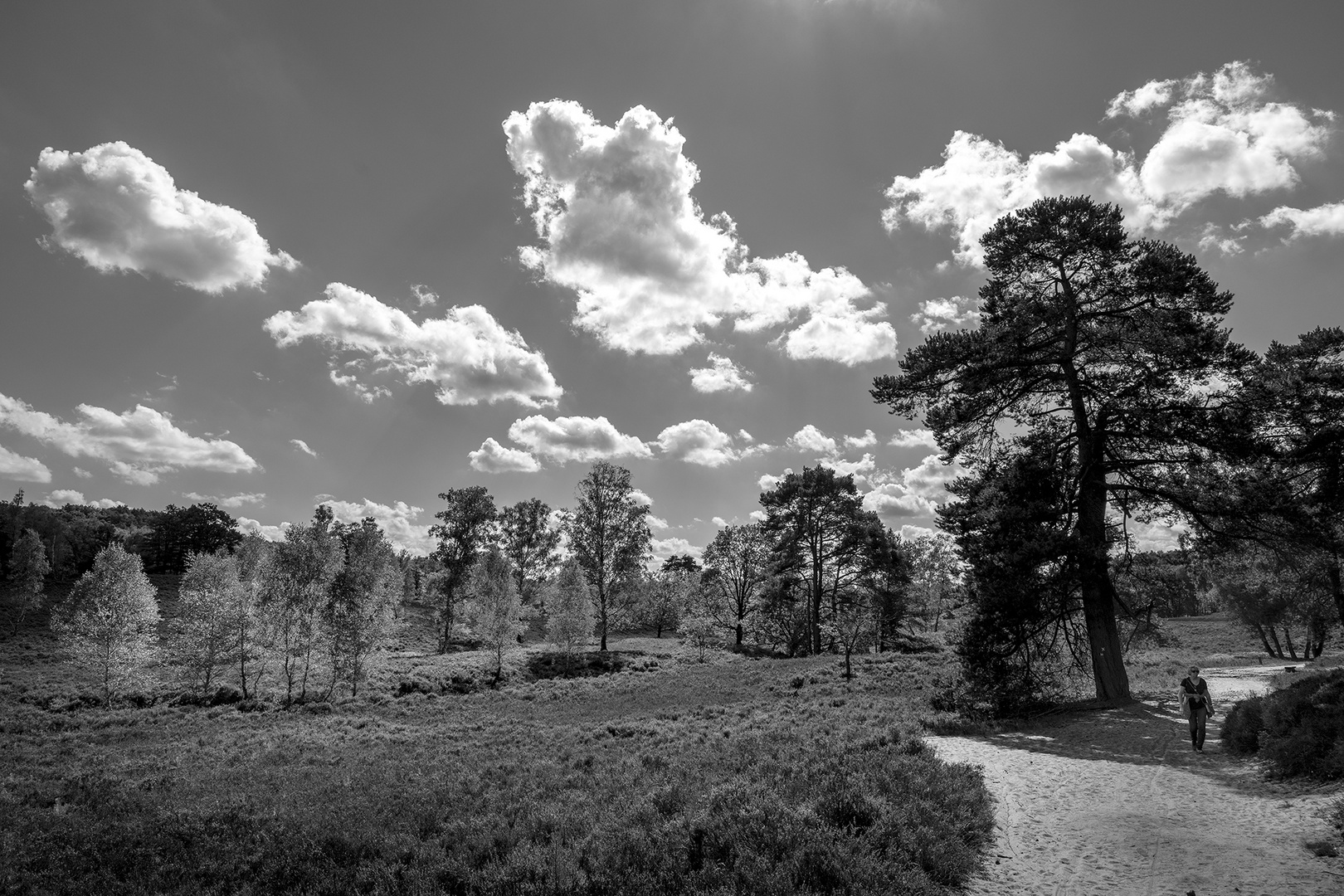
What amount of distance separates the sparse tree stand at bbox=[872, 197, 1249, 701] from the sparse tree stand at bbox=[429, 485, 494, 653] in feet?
147

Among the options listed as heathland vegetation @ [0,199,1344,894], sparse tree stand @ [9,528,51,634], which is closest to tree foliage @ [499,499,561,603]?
heathland vegetation @ [0,199,1344,894]

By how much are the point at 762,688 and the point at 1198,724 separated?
62.4 feet

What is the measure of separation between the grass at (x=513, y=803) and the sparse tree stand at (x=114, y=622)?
8.33 metres

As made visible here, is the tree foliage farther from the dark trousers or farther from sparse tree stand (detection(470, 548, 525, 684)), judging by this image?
the dark trousers

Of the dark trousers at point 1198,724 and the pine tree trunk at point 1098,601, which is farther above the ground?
the pine tree trunk at point 1098,601

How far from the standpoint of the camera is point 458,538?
2189 inches

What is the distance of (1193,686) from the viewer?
13.0 metres

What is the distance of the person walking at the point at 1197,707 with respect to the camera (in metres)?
12.8

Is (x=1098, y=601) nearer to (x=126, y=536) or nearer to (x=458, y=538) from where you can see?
(x=458, y=538)

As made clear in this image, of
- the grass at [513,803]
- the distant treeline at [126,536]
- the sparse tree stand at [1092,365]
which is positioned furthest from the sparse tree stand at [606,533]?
the distant treeline at [126,536]

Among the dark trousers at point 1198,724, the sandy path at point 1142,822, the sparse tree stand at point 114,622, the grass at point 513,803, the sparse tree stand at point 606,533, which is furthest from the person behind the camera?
the sparse tree stand at point 606,533

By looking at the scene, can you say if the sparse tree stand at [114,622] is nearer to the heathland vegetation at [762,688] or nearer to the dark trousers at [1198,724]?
the heathland vegetation at [762,688]

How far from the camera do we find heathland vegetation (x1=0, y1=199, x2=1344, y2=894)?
28.2 ft

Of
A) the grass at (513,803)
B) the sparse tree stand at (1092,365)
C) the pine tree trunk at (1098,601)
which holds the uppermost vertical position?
the sparse tree stand at (1092,365)
